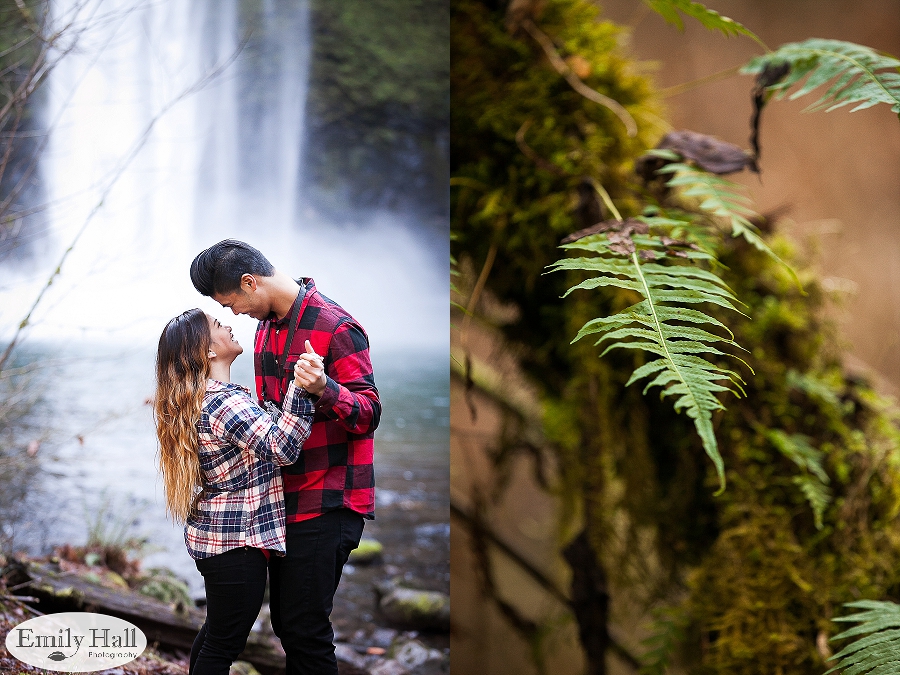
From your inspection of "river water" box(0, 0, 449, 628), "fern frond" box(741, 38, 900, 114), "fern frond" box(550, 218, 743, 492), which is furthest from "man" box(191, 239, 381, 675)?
"fern frond" box(741, 38, 900, 114)

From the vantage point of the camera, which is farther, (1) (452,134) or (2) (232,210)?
(1) (452,134)

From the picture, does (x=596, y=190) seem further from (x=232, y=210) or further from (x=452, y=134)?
(x=232, y=210)

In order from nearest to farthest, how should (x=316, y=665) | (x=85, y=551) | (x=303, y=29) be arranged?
1. (x=316, y=665)
2. (x=85, y=551)
3. (x=303, y=29)

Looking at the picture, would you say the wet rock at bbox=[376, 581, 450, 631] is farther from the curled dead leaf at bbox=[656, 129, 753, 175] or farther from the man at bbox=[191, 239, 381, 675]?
the curled dead leaf at bbox=[656, 129, 753, 175]

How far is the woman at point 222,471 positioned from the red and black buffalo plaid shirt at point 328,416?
0.03 m

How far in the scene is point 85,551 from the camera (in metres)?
0.97

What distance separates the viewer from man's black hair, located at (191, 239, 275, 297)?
0.86 m

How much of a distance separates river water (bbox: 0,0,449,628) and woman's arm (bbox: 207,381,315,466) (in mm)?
196

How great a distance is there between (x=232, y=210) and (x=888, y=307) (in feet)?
5.59

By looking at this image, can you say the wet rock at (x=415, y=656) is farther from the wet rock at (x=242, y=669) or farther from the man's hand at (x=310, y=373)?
the man's hand at (x=310, y=373)

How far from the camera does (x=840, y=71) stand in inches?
35.4

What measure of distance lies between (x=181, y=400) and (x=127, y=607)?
38 cm

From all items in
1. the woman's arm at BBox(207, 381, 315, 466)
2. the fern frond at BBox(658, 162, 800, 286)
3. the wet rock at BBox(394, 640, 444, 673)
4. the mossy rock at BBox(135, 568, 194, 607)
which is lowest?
the wet rock at BBox(394, 640, 444, 673)

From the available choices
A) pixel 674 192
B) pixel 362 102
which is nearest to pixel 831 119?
pixel 674 192
